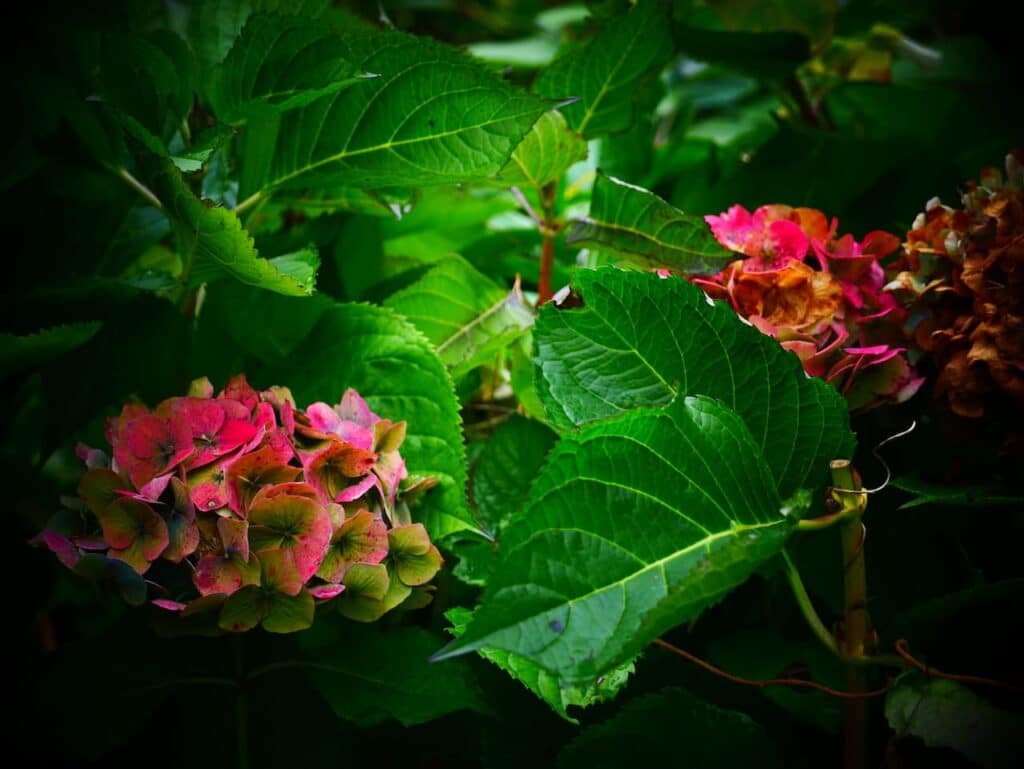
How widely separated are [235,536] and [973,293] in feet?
1.65

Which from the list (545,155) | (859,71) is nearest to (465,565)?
(545,155)

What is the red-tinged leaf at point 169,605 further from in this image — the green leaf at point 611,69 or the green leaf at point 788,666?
the green leaf at point 611,69

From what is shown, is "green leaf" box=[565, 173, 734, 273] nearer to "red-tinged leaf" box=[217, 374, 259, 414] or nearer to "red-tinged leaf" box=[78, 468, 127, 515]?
"red-tinged leaf" box=[217, 374, 259, 414]

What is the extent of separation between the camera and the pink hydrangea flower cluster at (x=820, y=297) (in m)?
0.59

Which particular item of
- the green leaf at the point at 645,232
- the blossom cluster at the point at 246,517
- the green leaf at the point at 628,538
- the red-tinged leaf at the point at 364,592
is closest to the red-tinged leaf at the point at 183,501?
the blossom cluster at the point at 246,517

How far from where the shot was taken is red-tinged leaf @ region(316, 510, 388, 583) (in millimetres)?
550

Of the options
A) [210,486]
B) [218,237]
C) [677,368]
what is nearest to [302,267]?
[218,237]

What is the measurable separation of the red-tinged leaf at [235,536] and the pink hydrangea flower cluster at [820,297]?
0.35 metres

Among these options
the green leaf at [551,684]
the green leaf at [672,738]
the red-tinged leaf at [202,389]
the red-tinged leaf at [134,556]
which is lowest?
the green leaf at [672,738]

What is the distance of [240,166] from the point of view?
762 millimetres

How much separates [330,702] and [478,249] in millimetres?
492

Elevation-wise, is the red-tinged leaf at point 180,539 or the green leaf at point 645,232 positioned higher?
the green leaf at point 645,232

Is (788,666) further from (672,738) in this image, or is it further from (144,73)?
(144,73)

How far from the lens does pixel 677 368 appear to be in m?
0.55
